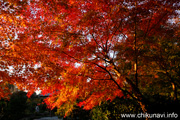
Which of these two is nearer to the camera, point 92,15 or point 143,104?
point 92,15

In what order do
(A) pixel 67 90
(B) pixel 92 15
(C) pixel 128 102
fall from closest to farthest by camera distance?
(B) pixel 92 15
(A) pixel 67 90
(C) pixel 128 102

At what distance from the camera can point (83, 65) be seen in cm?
663

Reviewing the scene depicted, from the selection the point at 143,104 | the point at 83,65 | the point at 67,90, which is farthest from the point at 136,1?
the point at 67,90

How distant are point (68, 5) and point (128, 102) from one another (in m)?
6.66

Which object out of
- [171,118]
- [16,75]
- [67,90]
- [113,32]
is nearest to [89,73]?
[67,90]

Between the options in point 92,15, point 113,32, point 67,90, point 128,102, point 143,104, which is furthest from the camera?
point 128,102

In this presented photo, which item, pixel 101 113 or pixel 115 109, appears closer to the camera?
pixel 115 109

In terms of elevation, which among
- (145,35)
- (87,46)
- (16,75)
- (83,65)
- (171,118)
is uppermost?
(145,35)

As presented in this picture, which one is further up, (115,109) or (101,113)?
(115,109)

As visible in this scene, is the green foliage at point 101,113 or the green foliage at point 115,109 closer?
the green foliage at point 115,109

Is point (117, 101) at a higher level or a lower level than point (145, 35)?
lower

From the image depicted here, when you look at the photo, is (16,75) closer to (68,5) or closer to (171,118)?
(68,5)

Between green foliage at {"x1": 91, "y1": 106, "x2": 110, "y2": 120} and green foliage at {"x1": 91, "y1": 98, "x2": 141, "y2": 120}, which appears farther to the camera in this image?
green foliage at {"x1": 91, "y1": 106, "x2": 110, "y2": 120}

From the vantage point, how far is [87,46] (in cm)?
684
